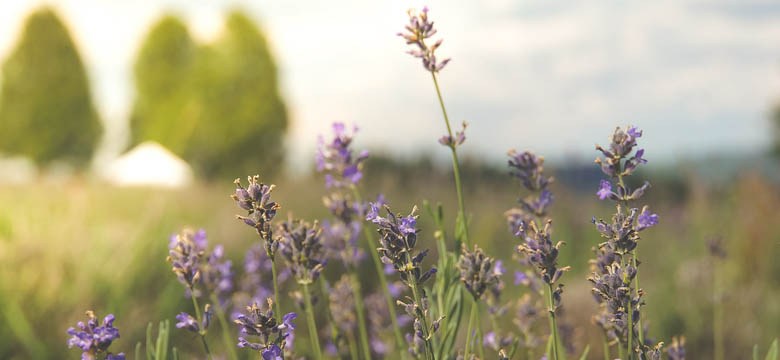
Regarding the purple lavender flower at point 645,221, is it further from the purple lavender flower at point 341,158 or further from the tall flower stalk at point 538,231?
the purple lavender flower at point 341,158

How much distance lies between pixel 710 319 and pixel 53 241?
17.5 feet

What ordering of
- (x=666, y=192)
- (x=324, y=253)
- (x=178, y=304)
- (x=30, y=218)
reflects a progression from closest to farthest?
(x=324, y=253)
(x=178, y=304)
(x=30, y=218)
(x=666, y=192)

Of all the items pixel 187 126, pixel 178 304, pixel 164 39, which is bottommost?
pixel 178 304

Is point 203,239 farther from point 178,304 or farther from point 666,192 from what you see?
point 666,192

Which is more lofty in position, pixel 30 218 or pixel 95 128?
pixel 95 128

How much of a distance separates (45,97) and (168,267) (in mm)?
21838

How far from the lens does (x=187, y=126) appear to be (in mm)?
23531

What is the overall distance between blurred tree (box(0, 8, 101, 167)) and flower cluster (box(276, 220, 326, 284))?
26.0m

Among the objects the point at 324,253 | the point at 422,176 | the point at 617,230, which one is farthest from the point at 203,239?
the point at 422,176

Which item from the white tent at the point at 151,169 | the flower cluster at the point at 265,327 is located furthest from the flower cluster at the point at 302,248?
the white tent at the point at 151,169

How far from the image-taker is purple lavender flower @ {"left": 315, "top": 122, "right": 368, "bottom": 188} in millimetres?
2123

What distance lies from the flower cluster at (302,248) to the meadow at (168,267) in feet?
5.09

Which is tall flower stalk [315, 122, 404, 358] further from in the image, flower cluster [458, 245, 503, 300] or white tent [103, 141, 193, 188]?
white tent [103, 141, 193, 188]

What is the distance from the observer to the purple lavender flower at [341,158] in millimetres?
2123
